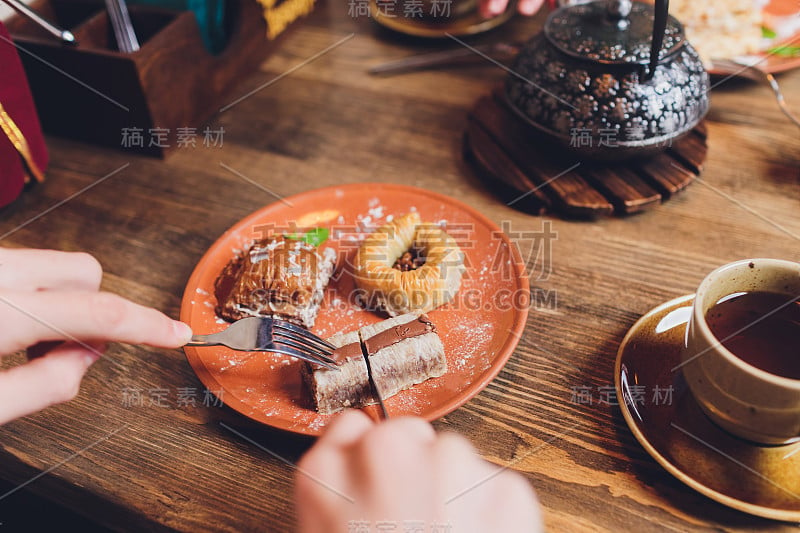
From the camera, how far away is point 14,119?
131 cm

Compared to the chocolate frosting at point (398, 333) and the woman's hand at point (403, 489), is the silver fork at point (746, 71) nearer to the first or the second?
the chocolate frosting at point (398, 333)

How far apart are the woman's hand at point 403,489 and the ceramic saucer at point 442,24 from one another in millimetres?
1550

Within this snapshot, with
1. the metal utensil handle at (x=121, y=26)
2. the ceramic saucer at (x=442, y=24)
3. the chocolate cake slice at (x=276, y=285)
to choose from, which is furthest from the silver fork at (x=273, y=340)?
the ceramic saucer at (x=442, y=24)

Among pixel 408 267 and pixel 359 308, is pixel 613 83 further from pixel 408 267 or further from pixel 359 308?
pixel 359 308

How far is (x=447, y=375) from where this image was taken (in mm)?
1030

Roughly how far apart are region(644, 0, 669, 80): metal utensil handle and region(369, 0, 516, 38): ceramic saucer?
2.80 ft

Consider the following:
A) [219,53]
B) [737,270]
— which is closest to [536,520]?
[737,270]

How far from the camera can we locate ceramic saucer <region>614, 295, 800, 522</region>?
0.80 m

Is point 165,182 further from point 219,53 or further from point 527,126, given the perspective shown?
point 527,126

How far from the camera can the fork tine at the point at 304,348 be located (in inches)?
38.0

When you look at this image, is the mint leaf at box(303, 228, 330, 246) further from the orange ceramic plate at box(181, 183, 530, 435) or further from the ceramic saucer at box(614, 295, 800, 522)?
the ceramic saucer at box(614, 295, 800, 522)

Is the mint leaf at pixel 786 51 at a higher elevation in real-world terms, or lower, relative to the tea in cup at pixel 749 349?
higher

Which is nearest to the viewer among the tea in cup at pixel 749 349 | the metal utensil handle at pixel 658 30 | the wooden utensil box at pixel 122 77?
the tea in cup at pixel 749 349

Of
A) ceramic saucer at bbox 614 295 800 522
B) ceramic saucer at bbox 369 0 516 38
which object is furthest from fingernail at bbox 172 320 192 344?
ceramic saucer at bbox 369 0 516 38
